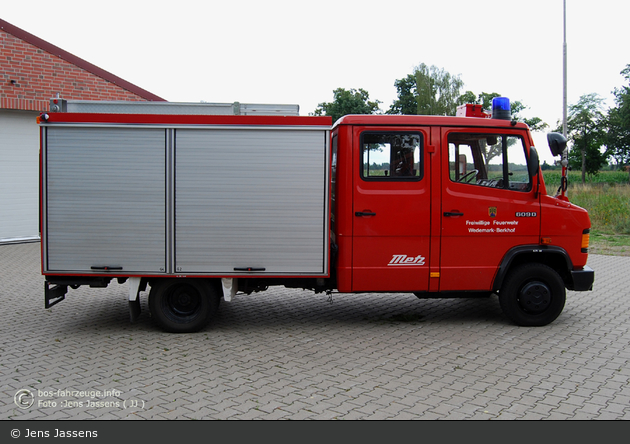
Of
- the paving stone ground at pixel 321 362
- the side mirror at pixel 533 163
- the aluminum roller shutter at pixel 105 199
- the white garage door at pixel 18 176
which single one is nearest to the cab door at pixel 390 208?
the paving stone ground at pixel 321 362

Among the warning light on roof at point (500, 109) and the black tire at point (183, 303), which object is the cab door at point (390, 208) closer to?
the warning light on roof at point (500, 109)

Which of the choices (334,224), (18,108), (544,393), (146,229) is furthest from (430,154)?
(18,108)

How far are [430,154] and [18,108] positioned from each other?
1132 centimetres

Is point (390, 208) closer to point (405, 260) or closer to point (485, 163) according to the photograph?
point (405, 260)

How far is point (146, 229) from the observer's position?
6.34 m

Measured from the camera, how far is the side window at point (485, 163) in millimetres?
6609

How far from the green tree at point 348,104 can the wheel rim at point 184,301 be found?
120 feet

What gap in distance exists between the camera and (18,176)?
46.0 feet

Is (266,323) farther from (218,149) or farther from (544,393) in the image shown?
(544,393)

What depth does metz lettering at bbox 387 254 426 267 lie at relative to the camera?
21.6 ft

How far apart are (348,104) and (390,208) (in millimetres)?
39513

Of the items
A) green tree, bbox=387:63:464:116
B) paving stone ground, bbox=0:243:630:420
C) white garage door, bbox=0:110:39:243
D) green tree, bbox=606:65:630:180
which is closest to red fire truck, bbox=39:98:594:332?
paving stone ground, bbox=0:243:630:420

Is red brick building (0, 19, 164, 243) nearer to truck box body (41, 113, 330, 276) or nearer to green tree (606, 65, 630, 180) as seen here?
truck box body (41, 113, 330, 276)

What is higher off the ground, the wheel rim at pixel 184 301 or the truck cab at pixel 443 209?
the truck cab at pixel 443 209
